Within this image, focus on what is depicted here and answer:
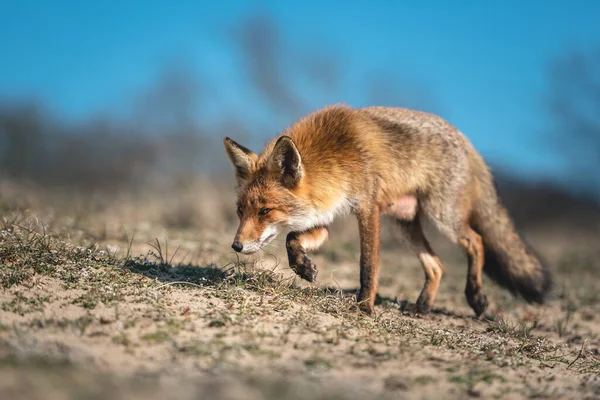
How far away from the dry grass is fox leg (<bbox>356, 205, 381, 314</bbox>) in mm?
256

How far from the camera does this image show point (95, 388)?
2.76 m

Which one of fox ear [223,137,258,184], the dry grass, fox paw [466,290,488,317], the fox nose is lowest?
the dry grass

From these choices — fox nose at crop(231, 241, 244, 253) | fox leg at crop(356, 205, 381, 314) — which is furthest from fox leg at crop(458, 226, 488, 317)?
fox nose at crop(231, 241, 244, 253)

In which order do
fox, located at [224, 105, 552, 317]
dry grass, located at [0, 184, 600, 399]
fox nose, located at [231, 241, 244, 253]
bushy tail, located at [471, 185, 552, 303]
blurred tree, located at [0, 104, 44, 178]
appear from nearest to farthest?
dry grass, located at [0, 184, 600, 399] < fox nose, located at [231, 241, 244, 253] < fox, located at [224, 105, 552, 317] < bushy tail, located at [471, 185, 552, 303] < blurred tree, located at [0, 104, 44, 178]

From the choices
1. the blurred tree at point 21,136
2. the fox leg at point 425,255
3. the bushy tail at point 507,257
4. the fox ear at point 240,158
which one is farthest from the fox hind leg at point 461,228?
the blurred tree at point 21,136

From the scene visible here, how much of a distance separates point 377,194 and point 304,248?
90cm

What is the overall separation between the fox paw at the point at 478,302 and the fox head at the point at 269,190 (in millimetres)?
2416

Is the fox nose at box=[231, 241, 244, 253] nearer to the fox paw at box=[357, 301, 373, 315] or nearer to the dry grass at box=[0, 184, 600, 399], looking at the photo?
the dry grass at box=[0, 184, 600, 399]

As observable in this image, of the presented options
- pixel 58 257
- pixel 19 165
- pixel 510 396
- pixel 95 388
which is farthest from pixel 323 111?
pixel 19 165

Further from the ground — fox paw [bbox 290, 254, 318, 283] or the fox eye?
the fox eye

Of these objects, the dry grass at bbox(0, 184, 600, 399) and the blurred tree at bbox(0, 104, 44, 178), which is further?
the blurred tree at bbox(0, 104, 44, 178)

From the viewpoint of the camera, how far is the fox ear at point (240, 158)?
5.44 meters

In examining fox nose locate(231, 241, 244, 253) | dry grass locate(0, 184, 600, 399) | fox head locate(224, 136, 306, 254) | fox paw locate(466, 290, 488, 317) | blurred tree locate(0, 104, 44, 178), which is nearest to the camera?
dry grass locate(0, 184, 600, 399)

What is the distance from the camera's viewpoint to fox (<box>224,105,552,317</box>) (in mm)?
5371
